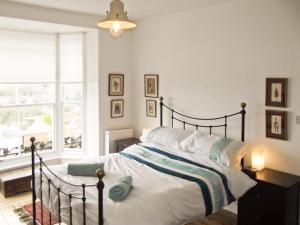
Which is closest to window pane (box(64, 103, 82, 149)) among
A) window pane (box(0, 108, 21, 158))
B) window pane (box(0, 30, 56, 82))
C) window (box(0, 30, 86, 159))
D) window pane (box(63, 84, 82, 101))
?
window (box(0, 30, 86, 159))

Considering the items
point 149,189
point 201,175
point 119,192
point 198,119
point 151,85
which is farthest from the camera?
point 151,85

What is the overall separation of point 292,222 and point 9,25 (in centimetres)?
453

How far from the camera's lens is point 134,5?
4.04 metres

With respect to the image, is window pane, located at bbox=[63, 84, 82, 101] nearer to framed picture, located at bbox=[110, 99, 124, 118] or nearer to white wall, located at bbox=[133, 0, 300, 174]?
framed picture, located at bbox=[110, 99, 124, 118]

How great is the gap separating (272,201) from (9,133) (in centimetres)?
403

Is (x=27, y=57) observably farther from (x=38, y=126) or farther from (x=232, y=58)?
(x=232, y=58)

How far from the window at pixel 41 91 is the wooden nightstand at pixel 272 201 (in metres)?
3.14

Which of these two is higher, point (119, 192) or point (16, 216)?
point (119, 192)

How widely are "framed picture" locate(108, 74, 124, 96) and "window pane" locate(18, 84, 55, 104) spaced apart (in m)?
1.04

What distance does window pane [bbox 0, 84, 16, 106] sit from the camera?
15.6 ft

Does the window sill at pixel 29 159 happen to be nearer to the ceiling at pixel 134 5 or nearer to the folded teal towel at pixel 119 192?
the ceiling at pixel 134 5

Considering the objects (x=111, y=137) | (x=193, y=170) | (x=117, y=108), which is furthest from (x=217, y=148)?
(x=117, y=108)

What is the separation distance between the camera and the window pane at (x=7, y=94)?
187 inches

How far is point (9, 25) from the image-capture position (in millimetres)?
4461
